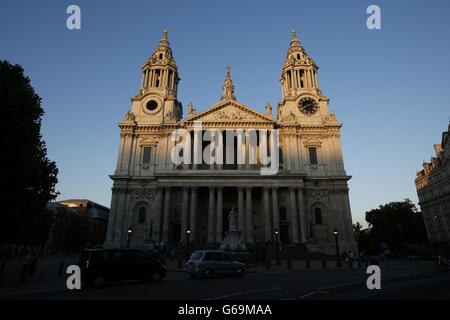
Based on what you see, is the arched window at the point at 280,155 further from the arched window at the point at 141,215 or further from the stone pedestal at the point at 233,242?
the arched window at the point at 141,215

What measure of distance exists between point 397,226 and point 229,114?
49.2 m

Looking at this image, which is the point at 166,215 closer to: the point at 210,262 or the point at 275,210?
the point at 275,210

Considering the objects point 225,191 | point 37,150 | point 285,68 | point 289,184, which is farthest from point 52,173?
point 285,68

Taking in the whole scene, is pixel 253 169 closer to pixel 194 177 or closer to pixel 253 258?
pixel 194 177

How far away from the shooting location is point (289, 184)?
36812mm

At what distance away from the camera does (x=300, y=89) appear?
4650 cm

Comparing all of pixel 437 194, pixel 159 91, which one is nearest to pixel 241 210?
pixel 159 91

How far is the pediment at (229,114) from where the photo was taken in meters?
41.0

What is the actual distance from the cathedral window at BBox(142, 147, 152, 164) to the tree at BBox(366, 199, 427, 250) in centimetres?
5457

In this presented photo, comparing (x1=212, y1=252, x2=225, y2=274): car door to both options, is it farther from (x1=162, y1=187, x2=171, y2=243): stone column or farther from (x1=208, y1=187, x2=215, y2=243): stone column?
(x1=162, y1=187, x2=171, y2=243): stone column

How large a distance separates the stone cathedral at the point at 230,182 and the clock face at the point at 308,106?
0.55 ft

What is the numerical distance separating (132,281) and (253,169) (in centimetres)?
2764

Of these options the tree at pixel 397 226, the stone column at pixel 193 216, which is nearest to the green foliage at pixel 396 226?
the tree at pixel 397 226
